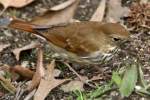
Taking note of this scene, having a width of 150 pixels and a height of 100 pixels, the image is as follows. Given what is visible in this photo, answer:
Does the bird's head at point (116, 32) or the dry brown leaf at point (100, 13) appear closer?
the bird's head at point (116, 32)

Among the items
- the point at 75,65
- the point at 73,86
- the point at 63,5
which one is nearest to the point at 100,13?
the point at 63,5

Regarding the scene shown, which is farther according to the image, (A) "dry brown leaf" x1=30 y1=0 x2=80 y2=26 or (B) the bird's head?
(A) "dry brown leaf" x1=30 y1=0 x2=80 y2=26

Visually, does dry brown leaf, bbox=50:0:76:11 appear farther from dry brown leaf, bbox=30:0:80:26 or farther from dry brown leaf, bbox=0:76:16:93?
dry brown leaf, bbox=0:76:16:93

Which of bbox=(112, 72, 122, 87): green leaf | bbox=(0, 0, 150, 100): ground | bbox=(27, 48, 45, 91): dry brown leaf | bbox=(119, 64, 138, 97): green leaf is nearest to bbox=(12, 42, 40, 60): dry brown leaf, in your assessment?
bbox=(0, 0, 150, 100): ground

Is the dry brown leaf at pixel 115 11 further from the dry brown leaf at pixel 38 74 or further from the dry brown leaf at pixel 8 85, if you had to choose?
the dry brown leaf at pixel 8 85

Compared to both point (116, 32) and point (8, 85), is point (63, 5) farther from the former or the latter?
point (8, 85)

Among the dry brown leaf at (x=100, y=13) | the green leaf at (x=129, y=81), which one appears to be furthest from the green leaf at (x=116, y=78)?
the dry brown leaf at (x=100, y=13)
